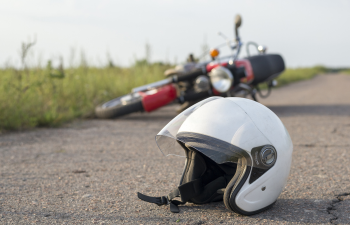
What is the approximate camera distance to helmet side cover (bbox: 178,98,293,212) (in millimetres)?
1932

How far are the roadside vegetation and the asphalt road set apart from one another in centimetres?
36

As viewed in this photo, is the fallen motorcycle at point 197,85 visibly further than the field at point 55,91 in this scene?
Yes

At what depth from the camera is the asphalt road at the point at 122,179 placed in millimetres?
2012

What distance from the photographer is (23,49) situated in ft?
16.9

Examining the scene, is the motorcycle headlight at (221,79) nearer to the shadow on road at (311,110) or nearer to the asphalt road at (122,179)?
the asphalt road at (122,179)

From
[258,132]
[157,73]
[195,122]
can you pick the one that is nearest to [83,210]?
[195,122]

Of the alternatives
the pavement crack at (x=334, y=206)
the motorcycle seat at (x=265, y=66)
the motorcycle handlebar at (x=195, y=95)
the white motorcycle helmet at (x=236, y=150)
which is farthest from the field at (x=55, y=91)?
the pavement crack at (x=334, y=206)

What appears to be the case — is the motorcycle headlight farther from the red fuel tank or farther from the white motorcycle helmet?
the white motorcycle helmet

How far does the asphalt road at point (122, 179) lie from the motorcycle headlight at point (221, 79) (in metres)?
1.12

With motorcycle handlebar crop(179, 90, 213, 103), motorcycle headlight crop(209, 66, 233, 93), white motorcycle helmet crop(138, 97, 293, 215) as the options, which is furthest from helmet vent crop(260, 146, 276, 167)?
motorcycle handlebar crop(179, 90, 213, 103)

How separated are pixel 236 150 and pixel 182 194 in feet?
1.39

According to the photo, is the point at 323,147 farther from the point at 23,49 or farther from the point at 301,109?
the point at 23,49

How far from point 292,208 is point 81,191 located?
1414 mm

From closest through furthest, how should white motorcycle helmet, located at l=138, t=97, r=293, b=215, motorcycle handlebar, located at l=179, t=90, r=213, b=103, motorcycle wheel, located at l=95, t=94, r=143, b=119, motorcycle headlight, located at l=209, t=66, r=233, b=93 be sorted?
white motorcycle helmet, located at l=138, t=97, r=293, b=215
motorcycle headlight, located at l=209, t=66, r=233, b=93
motorcycle handlebar, located at l=179, t=90, r=213, b=103
motorcycle wheel, located at l=95, t=94, r=143, b=119
